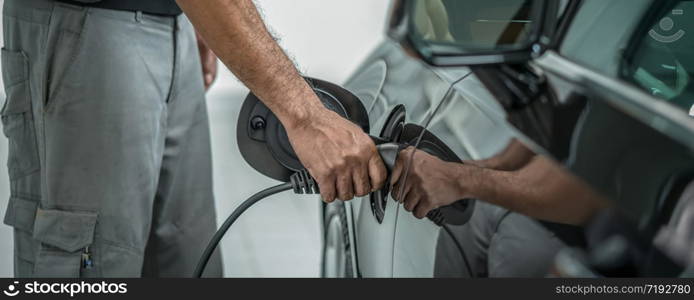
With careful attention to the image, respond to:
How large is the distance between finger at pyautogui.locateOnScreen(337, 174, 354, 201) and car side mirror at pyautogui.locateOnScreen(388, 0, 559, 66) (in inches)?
9.9

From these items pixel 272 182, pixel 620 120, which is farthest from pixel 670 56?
pixel 272 182

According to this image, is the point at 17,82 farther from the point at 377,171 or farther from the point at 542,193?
the point at 542,193

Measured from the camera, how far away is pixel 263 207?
12.2 ft

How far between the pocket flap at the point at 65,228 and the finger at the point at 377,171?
0.67m

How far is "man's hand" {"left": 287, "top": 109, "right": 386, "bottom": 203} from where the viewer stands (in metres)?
1.24

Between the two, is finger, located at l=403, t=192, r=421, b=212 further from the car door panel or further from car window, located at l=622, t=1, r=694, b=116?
car window, located at l=622, t=1, r=694, b=116

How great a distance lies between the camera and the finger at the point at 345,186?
125 cm

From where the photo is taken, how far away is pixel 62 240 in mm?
1597

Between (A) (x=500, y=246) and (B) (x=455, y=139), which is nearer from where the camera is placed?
(A) (x=500, y=246)

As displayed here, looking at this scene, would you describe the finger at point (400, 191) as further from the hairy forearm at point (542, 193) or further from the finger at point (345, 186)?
the hairy forearm at point (542, 193)

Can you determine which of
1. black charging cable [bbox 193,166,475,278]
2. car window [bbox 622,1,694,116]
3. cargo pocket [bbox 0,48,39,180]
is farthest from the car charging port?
cargo pocket [bbox 0,48,39,180]

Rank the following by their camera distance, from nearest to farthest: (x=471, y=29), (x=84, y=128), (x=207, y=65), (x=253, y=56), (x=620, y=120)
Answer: (x=620, y=120) < (x=253, y=56) < (x=471, y=29) < (x=84, y=128) < (x=207, y=65)

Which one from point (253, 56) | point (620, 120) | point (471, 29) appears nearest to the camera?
point (620, 120)

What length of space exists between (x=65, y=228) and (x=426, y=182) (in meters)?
0.81
